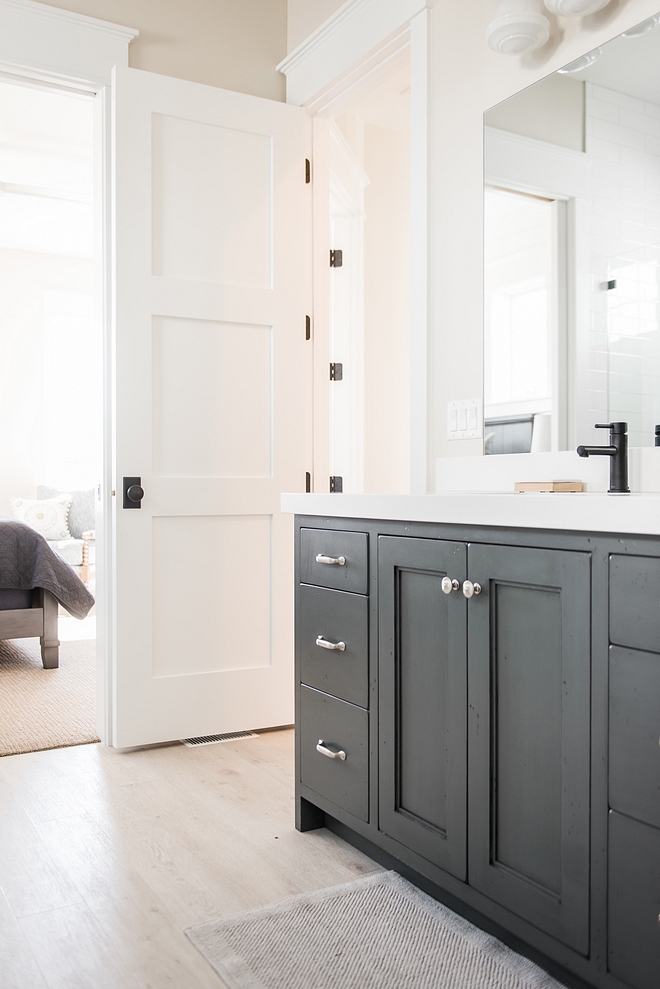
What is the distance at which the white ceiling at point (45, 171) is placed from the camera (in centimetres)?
418

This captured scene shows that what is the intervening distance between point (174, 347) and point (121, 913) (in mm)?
1751

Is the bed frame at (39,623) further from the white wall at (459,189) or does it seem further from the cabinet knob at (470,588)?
the cabinet knob at (470,588)

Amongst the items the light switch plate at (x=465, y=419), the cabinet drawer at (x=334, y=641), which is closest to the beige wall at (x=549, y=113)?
the light switch plate at (x=465, y=419)

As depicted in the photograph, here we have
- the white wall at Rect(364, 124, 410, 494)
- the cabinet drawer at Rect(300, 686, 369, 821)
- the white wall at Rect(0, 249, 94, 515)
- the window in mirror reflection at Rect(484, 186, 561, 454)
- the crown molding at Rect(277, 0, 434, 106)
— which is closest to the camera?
the cabinet drawer at Rect(300, 686, 369, 821)

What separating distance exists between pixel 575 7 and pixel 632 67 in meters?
0.19

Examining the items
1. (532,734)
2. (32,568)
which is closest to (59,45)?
(32,568)

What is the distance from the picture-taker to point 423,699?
1.66 m

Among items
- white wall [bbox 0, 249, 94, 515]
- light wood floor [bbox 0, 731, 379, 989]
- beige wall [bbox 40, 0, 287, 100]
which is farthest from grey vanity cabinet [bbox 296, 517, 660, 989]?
white wall [bbox 0, 249, 94, 515]

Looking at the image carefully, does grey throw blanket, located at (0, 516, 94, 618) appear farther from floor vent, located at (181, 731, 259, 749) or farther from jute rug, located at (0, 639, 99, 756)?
floor vent, located at (181, 731, 259, 749)

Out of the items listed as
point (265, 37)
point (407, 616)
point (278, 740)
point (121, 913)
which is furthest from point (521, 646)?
point (265, 37)

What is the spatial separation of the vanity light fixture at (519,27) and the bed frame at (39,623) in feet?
9.93

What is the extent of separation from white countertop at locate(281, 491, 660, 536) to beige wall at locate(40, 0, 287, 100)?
185cm

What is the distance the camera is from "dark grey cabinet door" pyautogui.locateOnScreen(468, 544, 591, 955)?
130 cm

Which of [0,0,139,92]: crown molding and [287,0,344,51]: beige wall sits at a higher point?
[287,0,344,51]: beige wall
